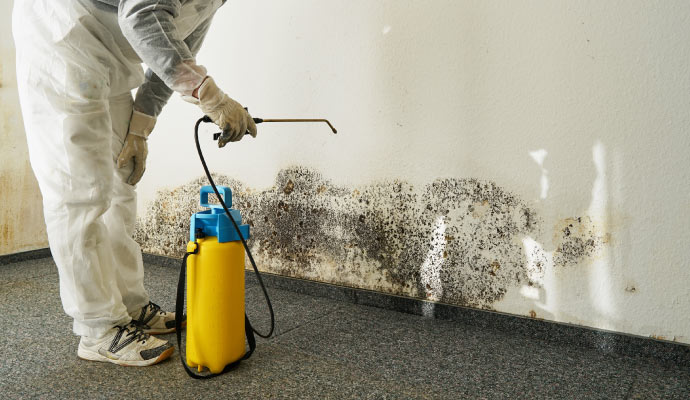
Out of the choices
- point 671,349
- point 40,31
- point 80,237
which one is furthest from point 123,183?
point 671,349

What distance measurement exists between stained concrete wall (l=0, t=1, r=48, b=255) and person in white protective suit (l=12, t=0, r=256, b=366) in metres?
1.42

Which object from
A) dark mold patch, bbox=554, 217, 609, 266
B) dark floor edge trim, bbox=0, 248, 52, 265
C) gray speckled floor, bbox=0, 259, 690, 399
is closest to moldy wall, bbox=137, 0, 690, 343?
dark mold patch, bbox=554, 217, 609, 266

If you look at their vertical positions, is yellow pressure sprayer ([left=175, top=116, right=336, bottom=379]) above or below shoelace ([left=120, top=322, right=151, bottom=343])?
above

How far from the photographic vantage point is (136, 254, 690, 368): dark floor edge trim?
4.54ft

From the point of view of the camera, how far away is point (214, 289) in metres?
1.24

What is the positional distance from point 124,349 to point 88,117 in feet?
2.05

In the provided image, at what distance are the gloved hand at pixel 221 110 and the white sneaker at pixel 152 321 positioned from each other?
689 millimetres

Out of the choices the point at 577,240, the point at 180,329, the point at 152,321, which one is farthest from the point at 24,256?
the point at 577,240

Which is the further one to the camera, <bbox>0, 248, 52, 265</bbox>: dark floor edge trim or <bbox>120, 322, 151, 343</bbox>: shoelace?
<bbox>0, 248, 52, 265</bbox>: dark floor edge trim

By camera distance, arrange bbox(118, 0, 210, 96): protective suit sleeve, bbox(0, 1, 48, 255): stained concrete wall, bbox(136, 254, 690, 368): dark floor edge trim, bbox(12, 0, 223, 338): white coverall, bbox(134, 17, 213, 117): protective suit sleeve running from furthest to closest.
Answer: bbox(0, 1, 48, 255): stained concrete wall, bbox(134, 17, 213, 117): protective suit sleeve, bbox(136, 254, 690, 368): dark floor edge trim, bbox(12, 0, 223, 338): white coverall, bbox(118, 0, 210, 96): protective suit sleeve

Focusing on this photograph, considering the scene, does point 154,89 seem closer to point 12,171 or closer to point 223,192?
point 223,192

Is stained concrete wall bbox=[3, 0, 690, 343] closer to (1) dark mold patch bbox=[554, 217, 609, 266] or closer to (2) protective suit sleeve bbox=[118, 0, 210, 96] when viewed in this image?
(1) dark mold patch bbox=[554, 217, 609, 266]

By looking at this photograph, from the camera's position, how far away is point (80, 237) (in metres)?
1.30

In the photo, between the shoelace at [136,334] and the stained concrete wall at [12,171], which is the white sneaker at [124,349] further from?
the stained concrete wall at [12,171]
